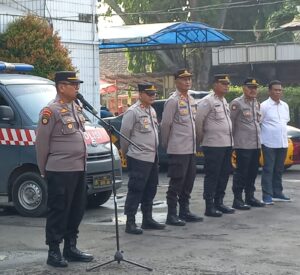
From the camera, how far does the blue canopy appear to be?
23422mm

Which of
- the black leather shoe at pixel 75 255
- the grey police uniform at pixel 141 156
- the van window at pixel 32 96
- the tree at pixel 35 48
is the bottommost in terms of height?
the black leather shoe at pixel 75 255

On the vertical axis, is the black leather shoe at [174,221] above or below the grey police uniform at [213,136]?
below

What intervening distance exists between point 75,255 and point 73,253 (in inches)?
1.3

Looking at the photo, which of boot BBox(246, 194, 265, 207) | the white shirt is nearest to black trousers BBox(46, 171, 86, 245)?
boot BBox(246, 194, 265, 207)

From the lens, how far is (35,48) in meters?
16.1

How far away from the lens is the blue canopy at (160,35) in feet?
76.8

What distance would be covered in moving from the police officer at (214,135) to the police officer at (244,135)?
1.94ft

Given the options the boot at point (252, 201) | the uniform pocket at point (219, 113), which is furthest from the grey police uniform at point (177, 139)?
the boot at point (252, 201)

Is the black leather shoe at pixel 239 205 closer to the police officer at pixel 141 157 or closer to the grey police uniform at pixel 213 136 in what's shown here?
the grey police uniform at pixel 213 136

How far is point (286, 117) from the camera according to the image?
40.7 ft

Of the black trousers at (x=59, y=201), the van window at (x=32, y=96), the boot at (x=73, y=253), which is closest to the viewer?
the black trousers at (x=59, y=201)

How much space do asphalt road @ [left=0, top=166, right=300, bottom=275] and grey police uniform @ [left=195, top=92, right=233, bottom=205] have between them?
1.90 feet

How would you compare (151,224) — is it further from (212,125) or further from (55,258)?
(55,258)

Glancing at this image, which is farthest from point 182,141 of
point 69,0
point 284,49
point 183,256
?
point 284,49
